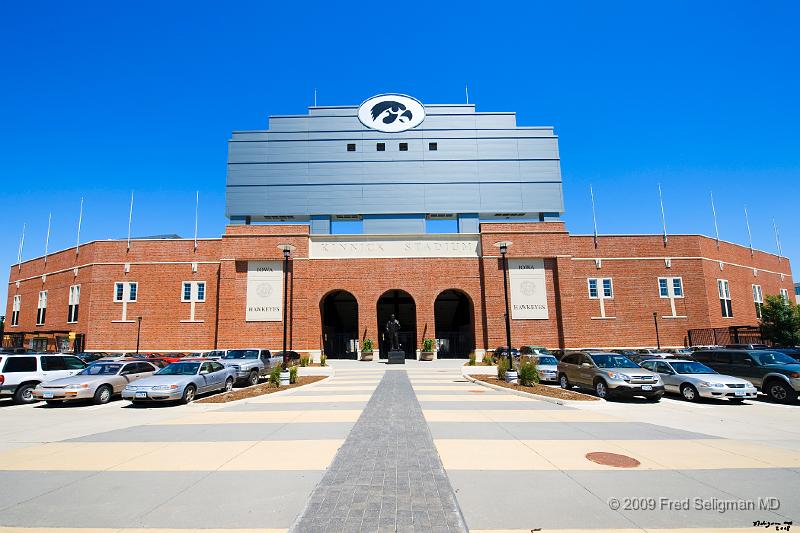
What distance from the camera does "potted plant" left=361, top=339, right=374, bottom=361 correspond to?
37531mm

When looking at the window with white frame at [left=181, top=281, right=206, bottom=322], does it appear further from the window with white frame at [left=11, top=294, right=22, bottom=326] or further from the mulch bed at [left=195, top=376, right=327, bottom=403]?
the window with white frame at [left=11, top=294, right=22, bottom=326]

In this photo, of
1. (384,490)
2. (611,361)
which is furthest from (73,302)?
(384,490)

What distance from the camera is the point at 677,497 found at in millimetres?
5133

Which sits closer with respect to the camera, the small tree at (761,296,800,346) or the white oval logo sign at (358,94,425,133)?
the small tree at (761,296,800,346)

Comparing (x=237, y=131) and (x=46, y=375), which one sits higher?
(x=237, y=131)

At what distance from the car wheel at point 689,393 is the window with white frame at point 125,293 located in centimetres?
4265

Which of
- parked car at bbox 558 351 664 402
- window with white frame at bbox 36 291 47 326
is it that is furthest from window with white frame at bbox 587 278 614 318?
window with white frame at bbox 36 291 47 326

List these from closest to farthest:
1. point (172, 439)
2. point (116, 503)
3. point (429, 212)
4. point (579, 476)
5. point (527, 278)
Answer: point (116, 503), point (579, 476), point (172, 439), point (527, 278), point (429, 212)

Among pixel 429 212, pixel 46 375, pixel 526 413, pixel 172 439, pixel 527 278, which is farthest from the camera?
pixel 429 212

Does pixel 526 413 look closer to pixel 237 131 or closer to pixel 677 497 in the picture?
pixel 677 497

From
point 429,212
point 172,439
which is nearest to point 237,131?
point 429,212

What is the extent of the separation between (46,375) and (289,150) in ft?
125

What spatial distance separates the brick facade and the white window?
959 millimetres

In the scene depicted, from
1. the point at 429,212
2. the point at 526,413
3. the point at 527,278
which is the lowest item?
the point at 526,413
